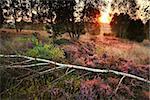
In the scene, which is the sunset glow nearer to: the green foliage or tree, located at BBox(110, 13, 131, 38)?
tree, located at BBox(110, 13, 131, 38)

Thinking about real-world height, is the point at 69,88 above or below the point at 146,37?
below

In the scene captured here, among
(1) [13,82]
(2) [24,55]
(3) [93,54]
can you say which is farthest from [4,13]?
(3) [93,54]

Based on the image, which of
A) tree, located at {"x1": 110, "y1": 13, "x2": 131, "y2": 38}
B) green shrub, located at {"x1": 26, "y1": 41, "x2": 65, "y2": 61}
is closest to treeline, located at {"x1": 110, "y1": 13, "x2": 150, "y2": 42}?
tree, located at {"x1": 110, "y1": 13, "x2": 131, "y2": 38}

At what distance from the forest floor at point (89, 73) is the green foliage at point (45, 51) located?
0.03m

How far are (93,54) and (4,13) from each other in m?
0.59

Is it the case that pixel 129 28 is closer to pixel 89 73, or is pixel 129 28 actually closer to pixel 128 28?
pixel 128 28

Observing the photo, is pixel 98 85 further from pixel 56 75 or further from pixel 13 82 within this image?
pixel 13 82

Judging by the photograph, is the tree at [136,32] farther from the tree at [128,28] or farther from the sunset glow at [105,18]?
the sunset glow at [105,18]

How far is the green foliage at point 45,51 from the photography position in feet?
6.77

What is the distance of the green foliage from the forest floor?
0.10 ft

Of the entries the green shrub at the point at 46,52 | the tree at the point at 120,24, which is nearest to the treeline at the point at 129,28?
the tree at the point at 120,24

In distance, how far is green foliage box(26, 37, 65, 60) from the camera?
2.06 meters

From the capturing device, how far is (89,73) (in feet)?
6.73

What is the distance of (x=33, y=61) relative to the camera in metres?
2.06
